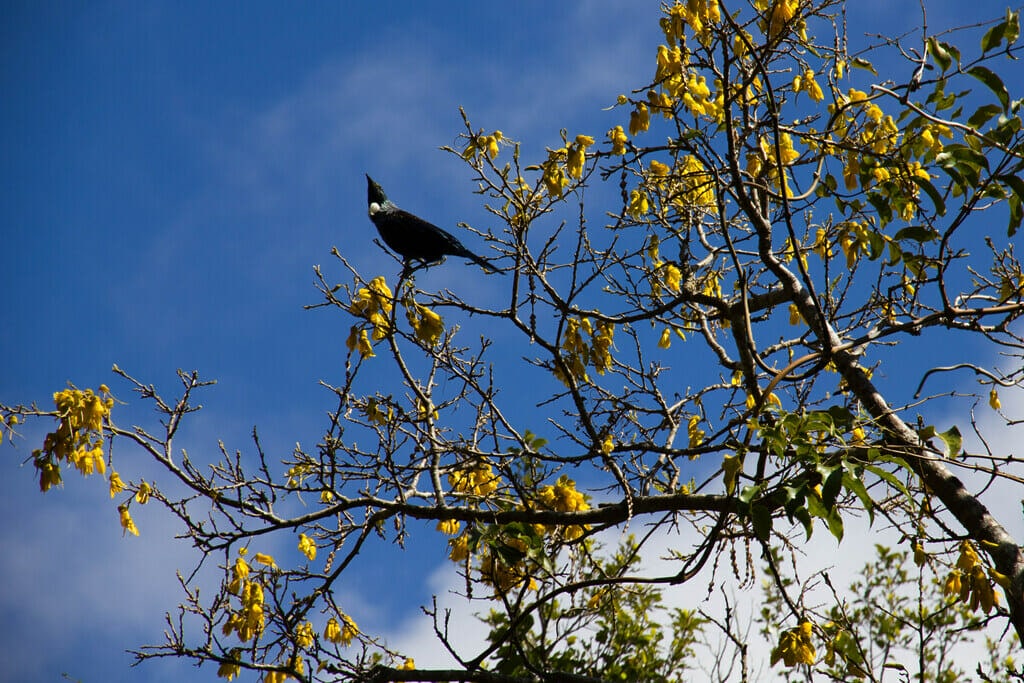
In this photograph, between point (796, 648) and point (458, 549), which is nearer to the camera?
point (796, 648)

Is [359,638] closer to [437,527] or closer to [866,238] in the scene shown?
[437,527]

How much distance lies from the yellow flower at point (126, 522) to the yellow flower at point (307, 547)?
71 cm

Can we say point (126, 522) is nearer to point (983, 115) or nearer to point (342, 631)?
point (342, 631)

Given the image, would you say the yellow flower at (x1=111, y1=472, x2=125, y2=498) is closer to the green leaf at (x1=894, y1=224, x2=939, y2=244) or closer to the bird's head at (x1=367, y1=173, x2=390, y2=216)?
the bird's head at (x1=367, y1=173, x2=390, y2=216)

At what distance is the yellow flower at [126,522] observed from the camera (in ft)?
13.1

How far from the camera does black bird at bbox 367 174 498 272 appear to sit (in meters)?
4.31

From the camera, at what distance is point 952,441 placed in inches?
94.3

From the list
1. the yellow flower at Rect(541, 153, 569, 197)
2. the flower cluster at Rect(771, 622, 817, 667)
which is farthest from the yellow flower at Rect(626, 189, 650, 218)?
the flower cluster at Rect(771, 622, 817, 667)

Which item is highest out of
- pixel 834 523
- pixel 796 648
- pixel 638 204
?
pixel 638 204

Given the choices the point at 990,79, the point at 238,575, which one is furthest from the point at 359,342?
the point at 990,79

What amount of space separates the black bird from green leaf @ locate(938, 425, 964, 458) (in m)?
2.16

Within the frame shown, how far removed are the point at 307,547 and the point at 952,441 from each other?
113 inches

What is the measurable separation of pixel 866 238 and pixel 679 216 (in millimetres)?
825

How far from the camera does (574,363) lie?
3752mm
